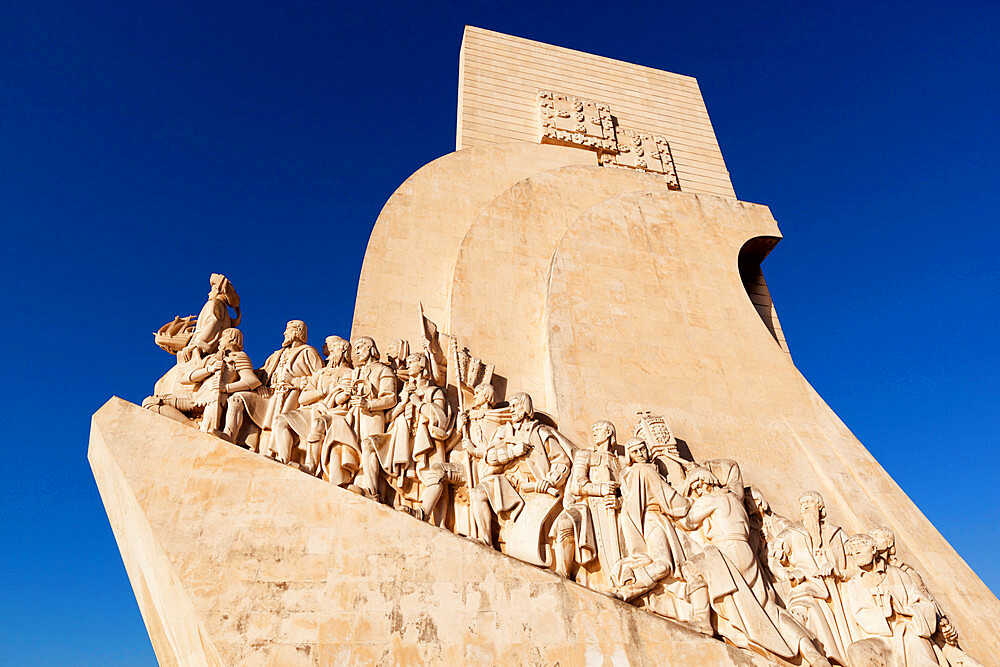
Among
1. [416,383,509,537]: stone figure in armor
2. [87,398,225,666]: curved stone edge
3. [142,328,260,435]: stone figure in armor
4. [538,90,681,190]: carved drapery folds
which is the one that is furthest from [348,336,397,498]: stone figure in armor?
[538,90,681,190]: carved drapery folds

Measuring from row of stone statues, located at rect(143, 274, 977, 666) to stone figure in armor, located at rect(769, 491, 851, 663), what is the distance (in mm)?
10

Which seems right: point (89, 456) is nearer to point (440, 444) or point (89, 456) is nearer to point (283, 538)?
point (283, 538)

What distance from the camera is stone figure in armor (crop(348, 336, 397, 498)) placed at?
207 inches

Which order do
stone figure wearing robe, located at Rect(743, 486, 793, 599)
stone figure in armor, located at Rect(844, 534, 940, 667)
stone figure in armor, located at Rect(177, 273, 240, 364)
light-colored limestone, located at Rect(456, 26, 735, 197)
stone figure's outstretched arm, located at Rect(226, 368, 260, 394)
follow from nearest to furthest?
1. stone figure in armor, located at Rect(844, 534, 940, 667)
2. stone figure wearing robe, located at Rect(743, 486, 793, 599)
3. stone figure's outstretched arm, located at Rect(226, 368, 260, 394)
4. stone figure in armor, located at Rect(177, 273, 240, 364)
5. light-colored limestone, located at Rect(456, 26, 735, 197)

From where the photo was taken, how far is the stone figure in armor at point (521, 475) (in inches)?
197

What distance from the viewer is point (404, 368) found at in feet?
20.9

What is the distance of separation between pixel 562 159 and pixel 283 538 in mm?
7815

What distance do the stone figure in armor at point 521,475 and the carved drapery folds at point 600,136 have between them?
6.39 metres

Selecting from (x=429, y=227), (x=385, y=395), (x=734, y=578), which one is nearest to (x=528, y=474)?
(x=385, y=395)

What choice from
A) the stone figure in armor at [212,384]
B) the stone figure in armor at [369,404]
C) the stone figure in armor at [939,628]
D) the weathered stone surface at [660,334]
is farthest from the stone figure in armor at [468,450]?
the stone figure in armor at [939,628]

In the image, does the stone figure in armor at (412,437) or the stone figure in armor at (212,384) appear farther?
the stone figure in armor at (212,384)

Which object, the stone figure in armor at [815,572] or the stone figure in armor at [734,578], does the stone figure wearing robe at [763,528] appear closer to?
the stone figure in armor at [815,572]

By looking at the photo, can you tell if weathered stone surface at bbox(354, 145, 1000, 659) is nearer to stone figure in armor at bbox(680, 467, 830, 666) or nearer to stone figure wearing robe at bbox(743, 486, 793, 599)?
stone figure wearing robe at bbox(743, 486, 793, 599)

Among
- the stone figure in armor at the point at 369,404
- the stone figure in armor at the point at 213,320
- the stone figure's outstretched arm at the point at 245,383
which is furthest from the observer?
the stone figure in armor at the point at 213,320
